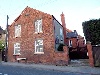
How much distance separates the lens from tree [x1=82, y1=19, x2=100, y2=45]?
66.4 feet

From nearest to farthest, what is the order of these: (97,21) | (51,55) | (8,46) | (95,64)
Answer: (95,64)
(97,21)
(51,55)
(8,46)

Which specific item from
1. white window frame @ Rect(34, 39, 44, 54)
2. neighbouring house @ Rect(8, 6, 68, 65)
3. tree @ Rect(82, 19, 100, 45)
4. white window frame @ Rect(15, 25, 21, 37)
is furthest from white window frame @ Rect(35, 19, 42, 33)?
tree @ Rect(82, 19, 100, 45)

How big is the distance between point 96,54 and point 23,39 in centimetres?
1299

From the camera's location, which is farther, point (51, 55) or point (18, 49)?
point (18, 49)

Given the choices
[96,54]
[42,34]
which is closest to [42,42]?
[42,34]

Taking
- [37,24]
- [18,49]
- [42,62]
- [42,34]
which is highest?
[37,24]

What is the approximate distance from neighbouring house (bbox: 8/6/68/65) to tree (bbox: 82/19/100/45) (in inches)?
131

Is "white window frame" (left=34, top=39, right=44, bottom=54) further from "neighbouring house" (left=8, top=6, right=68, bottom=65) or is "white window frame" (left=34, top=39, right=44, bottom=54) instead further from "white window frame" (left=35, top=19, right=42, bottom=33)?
"white window frame" (left=35, top=19, right=42, bottom=33)

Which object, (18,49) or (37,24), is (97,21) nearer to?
(37,24)

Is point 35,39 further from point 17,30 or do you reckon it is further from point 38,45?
point 17,30

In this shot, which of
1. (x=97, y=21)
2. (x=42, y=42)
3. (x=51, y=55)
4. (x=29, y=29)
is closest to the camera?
(x=97, y=21)

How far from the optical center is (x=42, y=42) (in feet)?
80.5

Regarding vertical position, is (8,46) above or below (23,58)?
above

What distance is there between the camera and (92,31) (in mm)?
20609
